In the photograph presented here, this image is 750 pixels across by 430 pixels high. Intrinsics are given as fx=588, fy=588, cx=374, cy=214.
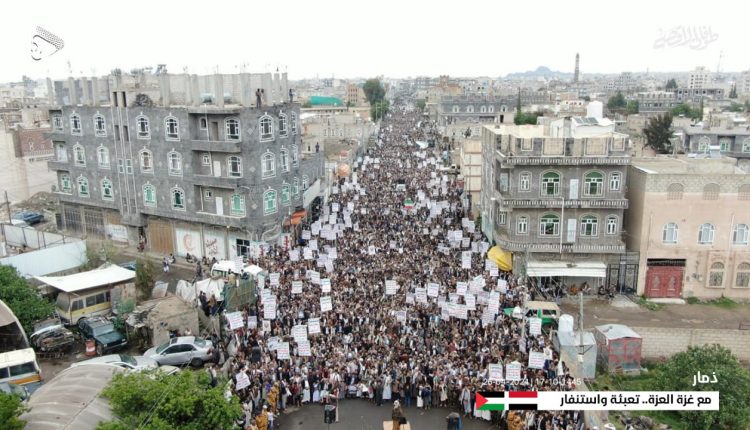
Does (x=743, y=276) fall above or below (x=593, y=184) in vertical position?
below

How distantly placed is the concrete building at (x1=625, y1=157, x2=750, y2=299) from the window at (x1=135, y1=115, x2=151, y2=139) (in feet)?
93.1

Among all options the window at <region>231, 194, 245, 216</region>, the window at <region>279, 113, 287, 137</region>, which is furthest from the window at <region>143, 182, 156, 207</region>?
the window at <region>279, 113, 287, 137</region>

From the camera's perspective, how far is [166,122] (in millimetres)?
34875

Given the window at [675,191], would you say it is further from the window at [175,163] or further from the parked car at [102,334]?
the window at [175,163]

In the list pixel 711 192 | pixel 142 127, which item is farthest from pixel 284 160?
pixel 711 192

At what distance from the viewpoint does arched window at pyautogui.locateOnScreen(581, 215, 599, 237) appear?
31.6 m

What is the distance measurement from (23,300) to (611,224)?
2809cm

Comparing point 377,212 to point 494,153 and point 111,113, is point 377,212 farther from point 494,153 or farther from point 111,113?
point 111,113

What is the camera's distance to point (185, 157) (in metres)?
35.0

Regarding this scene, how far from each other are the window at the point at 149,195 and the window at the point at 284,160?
8337mm

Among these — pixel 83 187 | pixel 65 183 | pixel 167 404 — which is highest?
pixel 65 183

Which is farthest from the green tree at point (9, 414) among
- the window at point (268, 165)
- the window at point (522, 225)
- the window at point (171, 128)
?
the window at point (522, 225)

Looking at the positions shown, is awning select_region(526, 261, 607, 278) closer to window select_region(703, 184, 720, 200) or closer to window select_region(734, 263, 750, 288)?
window select_region(703, 184, 720, 200)

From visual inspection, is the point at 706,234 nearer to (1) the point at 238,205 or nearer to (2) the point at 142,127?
(1) the point at 238,205
